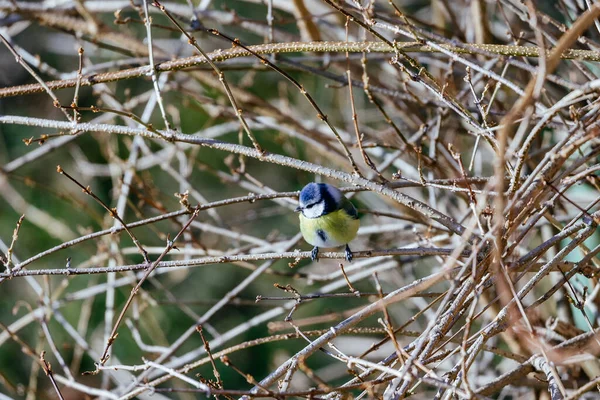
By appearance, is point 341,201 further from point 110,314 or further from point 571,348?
point 110,314

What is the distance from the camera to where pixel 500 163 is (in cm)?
114

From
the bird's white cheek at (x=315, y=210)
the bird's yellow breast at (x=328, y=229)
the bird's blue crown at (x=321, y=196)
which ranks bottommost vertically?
the bird's yellow breast at (x=328, y=229)

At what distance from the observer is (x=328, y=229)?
2420 millimetres

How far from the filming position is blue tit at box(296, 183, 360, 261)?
2.40m

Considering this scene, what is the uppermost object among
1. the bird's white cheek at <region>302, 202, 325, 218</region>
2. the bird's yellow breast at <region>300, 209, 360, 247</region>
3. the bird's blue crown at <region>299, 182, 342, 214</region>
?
the bird's blue crown at <region>299, 182, 342, 214</region>

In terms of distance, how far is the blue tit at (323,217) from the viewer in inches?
94.3

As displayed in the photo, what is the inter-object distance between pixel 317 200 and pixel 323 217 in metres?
0.08

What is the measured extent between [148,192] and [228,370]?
3208 mm

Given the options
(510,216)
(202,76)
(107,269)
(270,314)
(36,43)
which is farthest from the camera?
(36,43)

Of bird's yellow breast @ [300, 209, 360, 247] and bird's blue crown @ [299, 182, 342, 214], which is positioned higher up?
bird's blue crown @ [299, 182, 342, 214]

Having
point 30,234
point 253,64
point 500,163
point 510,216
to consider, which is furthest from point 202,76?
point 30,234

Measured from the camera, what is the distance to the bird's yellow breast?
2424mm

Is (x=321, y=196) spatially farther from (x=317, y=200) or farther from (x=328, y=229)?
(x=328, y=229)

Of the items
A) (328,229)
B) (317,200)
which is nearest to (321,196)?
(317,200)
